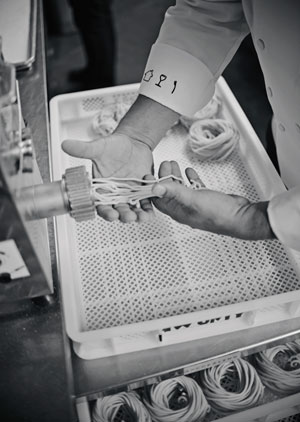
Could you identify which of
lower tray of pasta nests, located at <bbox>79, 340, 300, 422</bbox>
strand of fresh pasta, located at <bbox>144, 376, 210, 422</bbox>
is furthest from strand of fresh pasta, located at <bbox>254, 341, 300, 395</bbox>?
strand of fresh pasta, located at <bbox>144, 376, 210, 422</bbox>

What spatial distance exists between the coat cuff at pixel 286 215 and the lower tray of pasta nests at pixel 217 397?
458mm

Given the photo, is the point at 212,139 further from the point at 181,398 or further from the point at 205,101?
the point at 181,398

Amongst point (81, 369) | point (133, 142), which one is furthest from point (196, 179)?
point (81, 369)

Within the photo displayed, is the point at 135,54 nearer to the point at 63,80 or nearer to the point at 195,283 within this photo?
the point at 63,80

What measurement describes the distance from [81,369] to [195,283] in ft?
0.96

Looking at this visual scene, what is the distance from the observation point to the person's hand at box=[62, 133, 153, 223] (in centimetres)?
79

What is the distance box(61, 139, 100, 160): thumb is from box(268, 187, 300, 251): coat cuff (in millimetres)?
376

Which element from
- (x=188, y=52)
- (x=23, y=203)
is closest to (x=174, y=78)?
(x=188, y=52)

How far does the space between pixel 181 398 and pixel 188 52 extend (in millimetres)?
827

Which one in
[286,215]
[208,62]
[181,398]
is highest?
[208,62]

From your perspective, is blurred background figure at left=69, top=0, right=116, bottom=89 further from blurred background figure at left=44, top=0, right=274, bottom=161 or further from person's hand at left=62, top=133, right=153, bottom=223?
person's hand at left=62, top=133, right=153, bottom=223

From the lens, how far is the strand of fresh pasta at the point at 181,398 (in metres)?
0.93

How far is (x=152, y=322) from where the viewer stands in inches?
29.7

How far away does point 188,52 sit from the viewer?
37.8 inches
